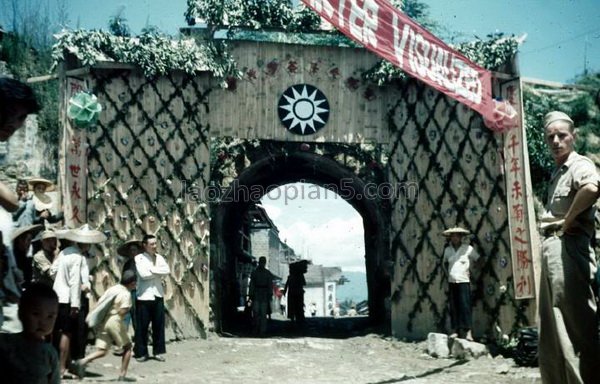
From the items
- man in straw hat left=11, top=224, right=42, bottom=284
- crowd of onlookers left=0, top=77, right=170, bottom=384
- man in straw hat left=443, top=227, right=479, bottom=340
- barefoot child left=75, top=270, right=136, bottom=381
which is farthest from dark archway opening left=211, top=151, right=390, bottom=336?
man in straw hat left=11, top=224, right=42, bottom=284

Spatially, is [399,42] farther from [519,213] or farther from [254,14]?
[254,14]

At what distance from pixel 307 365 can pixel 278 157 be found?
422cm

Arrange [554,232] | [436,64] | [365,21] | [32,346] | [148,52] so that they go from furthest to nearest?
1. [148,52]
2. [436,64]
3. [365,21]
4. [554,232]
5. [32,346]

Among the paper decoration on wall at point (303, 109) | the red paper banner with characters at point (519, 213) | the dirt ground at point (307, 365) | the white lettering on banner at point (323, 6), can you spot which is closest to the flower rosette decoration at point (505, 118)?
the red paper banner with characters at point (519, 213)

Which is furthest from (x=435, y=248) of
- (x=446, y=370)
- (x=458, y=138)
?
(x=446, y=370)

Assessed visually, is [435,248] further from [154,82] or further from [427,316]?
[154,82]

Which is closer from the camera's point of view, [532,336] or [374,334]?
[532,336]

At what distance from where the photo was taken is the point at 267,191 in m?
13.7

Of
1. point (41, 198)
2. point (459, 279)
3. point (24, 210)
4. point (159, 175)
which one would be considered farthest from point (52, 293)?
point (159, 175)

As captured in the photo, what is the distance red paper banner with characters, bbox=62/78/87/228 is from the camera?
8.80 meters

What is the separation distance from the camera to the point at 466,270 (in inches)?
329

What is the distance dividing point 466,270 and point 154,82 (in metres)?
5.53

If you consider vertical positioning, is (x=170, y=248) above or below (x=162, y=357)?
above

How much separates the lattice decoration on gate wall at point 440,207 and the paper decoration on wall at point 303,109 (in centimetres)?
118
